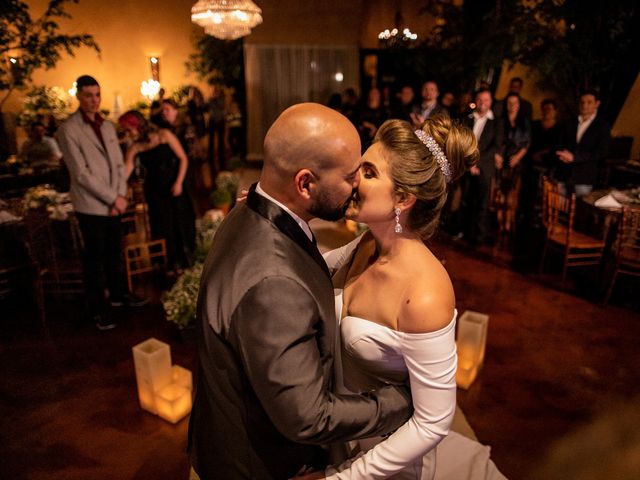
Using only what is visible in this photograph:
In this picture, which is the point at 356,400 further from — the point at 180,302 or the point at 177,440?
the point at 180,302

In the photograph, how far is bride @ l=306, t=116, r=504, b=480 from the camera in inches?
54.0

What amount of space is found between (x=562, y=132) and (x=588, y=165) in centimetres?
50

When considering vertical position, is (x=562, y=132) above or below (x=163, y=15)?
below

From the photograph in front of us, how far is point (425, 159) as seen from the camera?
1528 mm

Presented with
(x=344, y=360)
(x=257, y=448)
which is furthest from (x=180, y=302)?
(x=257, y=448)

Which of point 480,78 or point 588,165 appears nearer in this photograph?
point 588,165

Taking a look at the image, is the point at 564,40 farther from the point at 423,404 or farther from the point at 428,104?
Result: the point at 423,404

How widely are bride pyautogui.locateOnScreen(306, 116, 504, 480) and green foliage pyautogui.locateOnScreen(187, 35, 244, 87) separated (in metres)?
9.88

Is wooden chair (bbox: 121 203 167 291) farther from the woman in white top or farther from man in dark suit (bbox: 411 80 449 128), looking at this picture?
the woman in white top

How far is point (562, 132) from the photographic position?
18.3ft

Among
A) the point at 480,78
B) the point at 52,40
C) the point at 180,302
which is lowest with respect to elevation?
the point at 180,302

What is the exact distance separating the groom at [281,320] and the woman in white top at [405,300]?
93 mm

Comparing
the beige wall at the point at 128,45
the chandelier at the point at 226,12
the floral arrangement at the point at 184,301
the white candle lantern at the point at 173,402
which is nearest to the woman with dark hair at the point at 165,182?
the floral arrangement at the point at 184,301

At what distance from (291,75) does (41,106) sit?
4686mm
